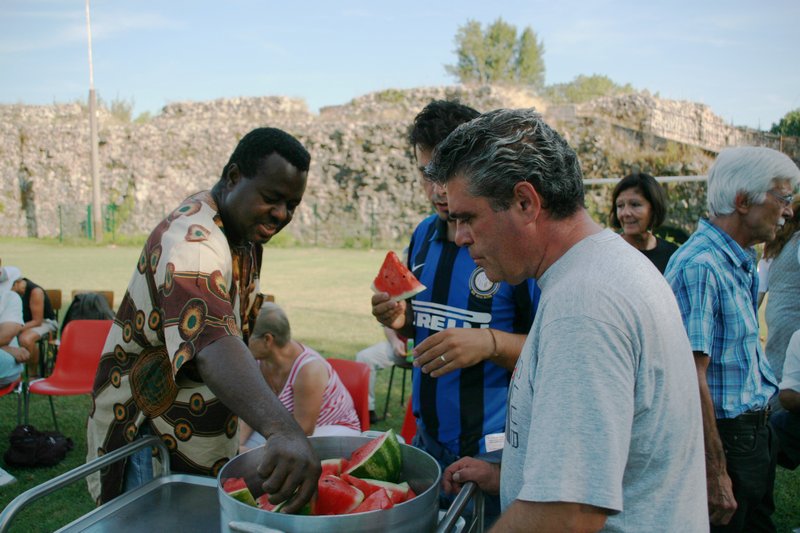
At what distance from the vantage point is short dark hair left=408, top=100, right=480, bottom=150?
2.59 metres

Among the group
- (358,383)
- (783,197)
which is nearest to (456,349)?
(783,197)

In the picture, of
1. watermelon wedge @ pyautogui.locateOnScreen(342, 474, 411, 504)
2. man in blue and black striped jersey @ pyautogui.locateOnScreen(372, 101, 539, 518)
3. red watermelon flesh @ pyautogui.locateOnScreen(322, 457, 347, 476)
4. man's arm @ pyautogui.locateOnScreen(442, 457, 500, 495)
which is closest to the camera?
watermelon wedge @ pyautogui.locateOnScreen(342, 474, 411, 504)

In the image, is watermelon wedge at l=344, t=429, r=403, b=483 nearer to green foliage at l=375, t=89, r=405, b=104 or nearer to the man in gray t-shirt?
the man in gray t-shirt

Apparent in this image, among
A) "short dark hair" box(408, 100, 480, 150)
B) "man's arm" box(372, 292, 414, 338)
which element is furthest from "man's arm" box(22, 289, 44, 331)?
"short dark hair" box(408, 100, 480, 150)

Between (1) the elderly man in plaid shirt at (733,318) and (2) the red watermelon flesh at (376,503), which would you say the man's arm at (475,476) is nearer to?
(2) the red watermelon flesh at (376,503)

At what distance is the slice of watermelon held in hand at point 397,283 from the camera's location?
103 inches

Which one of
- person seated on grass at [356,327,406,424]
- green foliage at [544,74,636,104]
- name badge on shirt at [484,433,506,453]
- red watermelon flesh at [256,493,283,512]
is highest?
green foliage at [544,74,636,104]

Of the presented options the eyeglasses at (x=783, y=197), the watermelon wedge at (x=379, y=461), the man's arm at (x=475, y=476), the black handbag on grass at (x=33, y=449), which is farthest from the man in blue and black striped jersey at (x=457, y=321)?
the black handbag on grass at (x=33, y=449)

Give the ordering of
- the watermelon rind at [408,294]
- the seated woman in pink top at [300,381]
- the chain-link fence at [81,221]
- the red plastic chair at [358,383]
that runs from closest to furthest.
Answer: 1. the watermelon rind at [408,294]
2. the seated woman in pink top at [300,381]
3. the red plastic chair at [358,383]
4. the chain-link fence at [81,221]

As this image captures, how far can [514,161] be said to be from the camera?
140 cm

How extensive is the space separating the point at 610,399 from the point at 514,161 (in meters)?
0.55

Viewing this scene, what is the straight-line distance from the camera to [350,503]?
1545 millimetres

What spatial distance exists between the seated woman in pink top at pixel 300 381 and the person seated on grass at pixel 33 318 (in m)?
3.44

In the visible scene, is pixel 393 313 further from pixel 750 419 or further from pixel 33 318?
pixel 33 318
